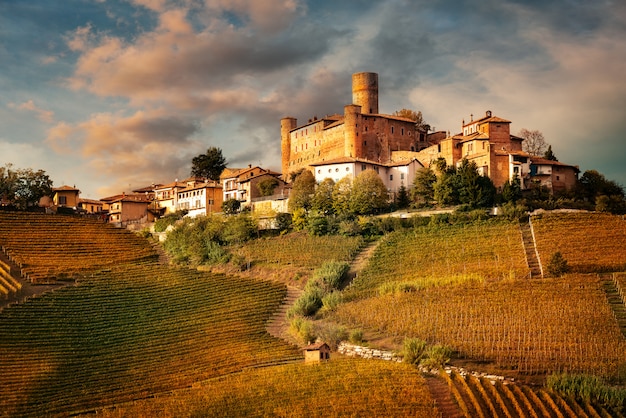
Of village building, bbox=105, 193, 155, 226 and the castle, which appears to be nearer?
the castle

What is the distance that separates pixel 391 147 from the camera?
7356 centimetres

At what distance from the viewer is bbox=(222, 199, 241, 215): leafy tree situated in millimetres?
72062

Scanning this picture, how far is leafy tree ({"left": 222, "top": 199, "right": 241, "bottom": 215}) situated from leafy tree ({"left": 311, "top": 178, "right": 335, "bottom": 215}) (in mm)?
9177

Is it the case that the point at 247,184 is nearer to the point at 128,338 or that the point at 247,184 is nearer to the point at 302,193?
the point at 302,193

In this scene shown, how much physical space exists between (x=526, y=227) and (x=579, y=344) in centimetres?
1783

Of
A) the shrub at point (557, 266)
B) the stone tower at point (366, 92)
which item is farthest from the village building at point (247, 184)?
the shrub at point (557, 266)

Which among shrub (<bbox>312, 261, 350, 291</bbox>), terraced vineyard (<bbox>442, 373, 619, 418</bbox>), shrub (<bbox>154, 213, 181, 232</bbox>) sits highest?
shrub (<bbox>154, 213, 181, 232</bbox>)

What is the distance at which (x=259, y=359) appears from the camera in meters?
41.2

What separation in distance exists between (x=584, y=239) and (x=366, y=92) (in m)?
30.4

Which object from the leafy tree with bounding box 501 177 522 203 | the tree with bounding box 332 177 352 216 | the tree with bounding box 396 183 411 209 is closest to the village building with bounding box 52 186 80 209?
the tree with bounding box 332 177 352 216

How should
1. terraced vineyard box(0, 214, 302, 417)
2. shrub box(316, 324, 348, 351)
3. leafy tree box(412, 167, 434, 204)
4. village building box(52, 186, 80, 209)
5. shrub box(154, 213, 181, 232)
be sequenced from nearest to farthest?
terraced vineyard box(0, 214, 302, 417) < shrub box(316, 324, 348, 351) < leafy tree box(412, 167, 434, 204) < shrub box(154, 213, 181, 232) < village building box(52, 186, 80, 209)

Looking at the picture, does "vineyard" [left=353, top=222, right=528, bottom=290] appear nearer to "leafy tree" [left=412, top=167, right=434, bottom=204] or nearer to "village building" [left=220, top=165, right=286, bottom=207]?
"leafy tree" [left=412, top=167, right=434, bottom=204]

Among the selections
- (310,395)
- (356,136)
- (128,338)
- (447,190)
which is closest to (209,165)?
(356,136)

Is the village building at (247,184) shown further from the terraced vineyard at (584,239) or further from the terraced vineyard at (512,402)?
the terraced vineyard at (512,402)
